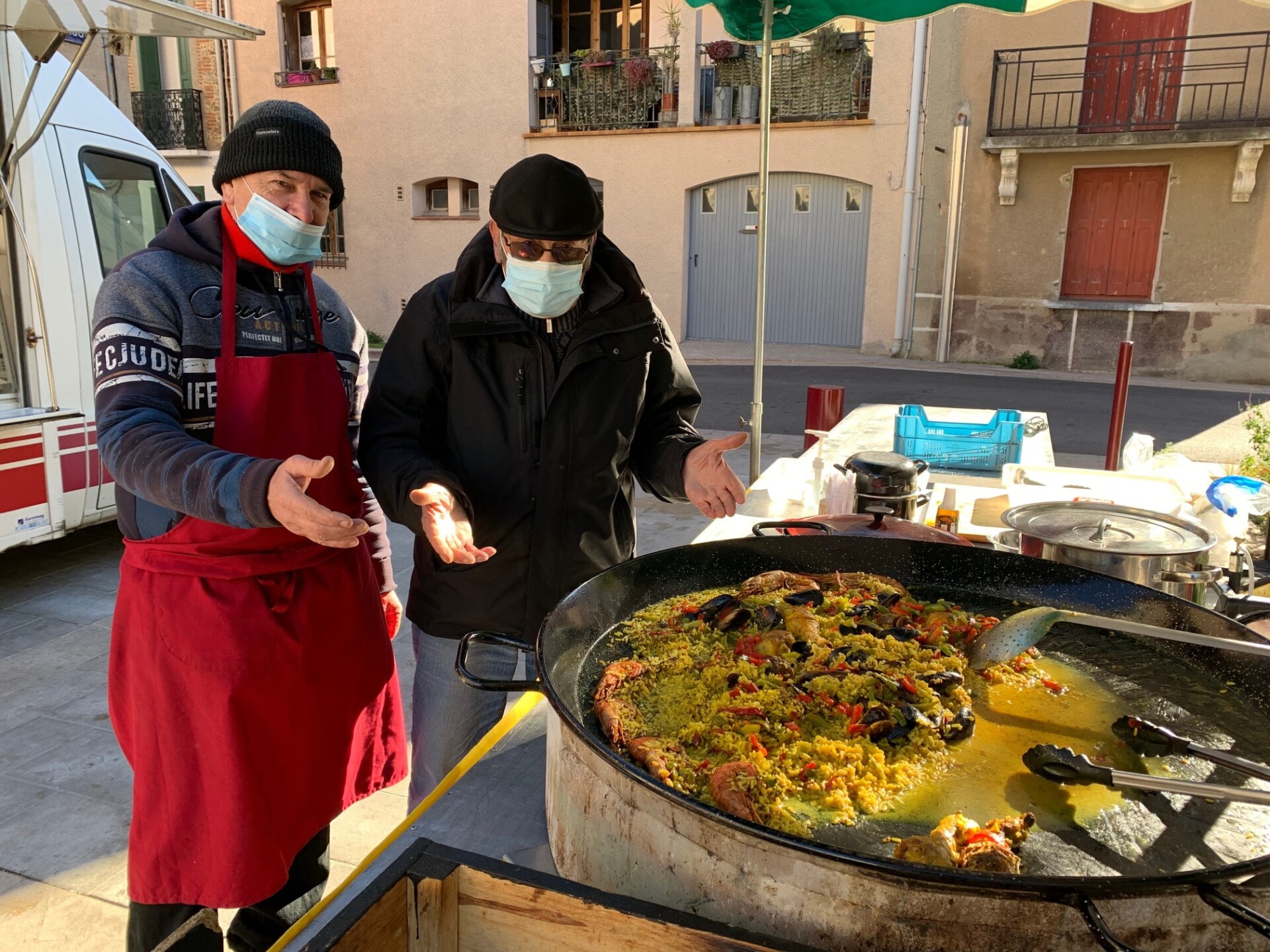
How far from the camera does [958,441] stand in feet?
15.0

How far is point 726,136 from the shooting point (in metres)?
16.7

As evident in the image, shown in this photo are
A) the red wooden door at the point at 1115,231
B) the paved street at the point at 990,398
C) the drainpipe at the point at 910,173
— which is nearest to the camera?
the paved street at the point at 990,398

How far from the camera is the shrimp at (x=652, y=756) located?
1.42 metres

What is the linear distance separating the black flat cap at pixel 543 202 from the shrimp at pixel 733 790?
50.2 inches

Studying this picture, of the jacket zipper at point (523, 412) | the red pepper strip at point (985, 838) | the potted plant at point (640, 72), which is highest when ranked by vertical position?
the potted plant at point (640, 72)

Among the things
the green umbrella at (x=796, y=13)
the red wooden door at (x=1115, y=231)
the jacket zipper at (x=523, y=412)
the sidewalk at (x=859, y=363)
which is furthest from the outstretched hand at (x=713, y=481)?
the red wooden door at (x=1115, y=231)

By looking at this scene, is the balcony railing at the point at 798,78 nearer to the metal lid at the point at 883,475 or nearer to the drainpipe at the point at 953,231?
the drainpipe at the point at 953,231

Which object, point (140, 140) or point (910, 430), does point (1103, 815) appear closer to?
point (910, 430)

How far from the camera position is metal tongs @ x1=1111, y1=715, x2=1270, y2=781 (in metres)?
1.23

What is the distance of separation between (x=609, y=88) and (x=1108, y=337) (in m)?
9.95

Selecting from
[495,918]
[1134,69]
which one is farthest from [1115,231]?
[495,918]

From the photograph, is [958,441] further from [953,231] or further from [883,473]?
[953,231]

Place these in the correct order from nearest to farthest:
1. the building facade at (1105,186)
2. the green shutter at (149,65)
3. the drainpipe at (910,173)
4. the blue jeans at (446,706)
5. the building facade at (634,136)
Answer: the blue jeans at (446,706) → the building facade at (1105,186) → the drainpipe at (910,173) → the building facade at (634,136) → the green shutter at (149,65)

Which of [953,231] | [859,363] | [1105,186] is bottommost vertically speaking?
[859,363]
